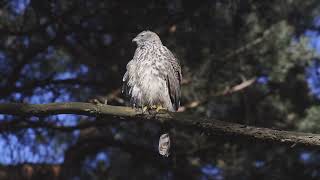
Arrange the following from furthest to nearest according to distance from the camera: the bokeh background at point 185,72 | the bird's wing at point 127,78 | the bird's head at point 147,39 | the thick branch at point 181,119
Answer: the bokeh background at point 185,72
the bird's head at point 147,39
the bird's wing at point 127,78
the thick branch at point 181,119

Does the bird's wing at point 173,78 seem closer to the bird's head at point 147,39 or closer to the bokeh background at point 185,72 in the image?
the bird's head at point 147,39

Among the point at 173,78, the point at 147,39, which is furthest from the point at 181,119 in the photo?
the point at 147,39

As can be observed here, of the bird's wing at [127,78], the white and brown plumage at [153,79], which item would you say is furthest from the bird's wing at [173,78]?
the bird's wing at [127,78]

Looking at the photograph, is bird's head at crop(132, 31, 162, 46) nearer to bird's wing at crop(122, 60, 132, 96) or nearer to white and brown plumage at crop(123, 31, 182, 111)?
white and brown plumage at crop(123, 31, 182, 111)

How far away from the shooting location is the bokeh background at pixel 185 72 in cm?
799

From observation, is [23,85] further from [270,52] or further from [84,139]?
[270,52]

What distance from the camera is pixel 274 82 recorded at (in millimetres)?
8375

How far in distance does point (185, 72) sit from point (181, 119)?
371 cm

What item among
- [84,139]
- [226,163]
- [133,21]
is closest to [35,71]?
[84,139]

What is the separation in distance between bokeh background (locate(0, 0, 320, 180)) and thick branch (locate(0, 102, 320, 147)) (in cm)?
306

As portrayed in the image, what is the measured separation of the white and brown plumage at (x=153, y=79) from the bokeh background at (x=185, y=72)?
169cm

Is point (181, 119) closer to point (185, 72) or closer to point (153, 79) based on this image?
point (153, 79)

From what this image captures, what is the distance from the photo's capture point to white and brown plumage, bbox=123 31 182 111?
19.6 feet

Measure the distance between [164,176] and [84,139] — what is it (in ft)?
4.56
